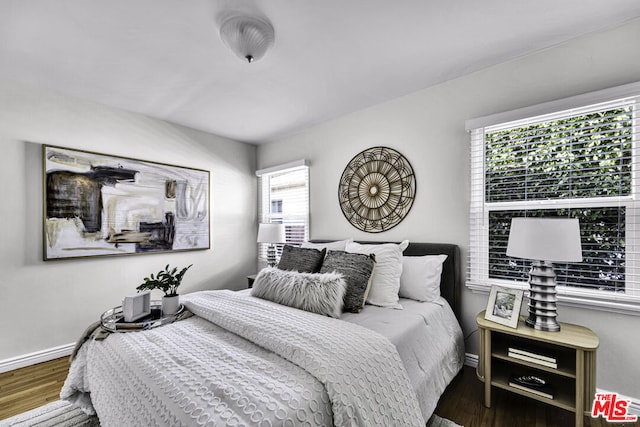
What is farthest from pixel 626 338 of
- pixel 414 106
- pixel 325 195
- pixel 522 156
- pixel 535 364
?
pixel 325 195

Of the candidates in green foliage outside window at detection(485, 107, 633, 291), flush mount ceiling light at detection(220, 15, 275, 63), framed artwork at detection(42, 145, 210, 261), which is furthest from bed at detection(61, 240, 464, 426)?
flush mount ceiling light at detection(220, 15, 275, 63)

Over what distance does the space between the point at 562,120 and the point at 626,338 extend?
1471 mm

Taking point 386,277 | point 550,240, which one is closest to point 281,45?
point 386,277

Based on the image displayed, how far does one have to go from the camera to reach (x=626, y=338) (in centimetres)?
176

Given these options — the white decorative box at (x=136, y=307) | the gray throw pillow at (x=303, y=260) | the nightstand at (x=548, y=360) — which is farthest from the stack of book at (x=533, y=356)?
the white decorative box at (x=136, y=307)

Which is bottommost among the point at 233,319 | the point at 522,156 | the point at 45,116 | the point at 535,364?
the point at 535,364

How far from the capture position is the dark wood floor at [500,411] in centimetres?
170

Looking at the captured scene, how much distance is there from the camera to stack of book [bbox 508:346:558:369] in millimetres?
1620

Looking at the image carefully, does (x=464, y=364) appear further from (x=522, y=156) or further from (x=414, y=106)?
(x=414, y=106)

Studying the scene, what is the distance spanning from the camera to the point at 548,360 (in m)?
1.63

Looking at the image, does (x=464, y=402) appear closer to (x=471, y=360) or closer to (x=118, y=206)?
(x=471, y=360)

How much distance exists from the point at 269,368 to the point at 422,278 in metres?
1.49

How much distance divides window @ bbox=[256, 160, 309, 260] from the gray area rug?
236 cm

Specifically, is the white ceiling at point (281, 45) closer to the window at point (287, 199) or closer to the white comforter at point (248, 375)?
the window at point (287, 199)
